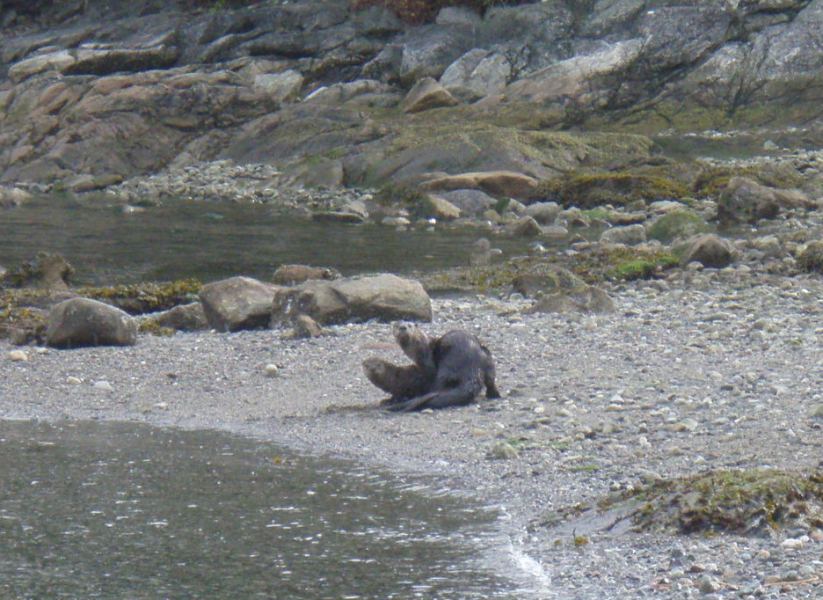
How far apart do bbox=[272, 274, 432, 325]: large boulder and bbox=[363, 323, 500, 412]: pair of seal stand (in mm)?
3377

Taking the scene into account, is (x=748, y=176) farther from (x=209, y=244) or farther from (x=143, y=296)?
(x=143, y=296)

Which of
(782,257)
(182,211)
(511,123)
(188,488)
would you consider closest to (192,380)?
(188,488)

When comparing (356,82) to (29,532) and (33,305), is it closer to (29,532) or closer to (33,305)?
(33,305)

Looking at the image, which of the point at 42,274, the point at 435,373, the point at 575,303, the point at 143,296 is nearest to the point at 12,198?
the point at 42,274

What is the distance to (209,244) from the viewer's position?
21.4 meters

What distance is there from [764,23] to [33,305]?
2555 cm

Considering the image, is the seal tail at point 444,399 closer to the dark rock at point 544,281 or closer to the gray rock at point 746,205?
the dark rock at point 544,281

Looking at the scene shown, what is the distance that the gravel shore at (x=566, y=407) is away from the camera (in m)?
5.30

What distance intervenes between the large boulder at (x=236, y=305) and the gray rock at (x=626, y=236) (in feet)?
26.2

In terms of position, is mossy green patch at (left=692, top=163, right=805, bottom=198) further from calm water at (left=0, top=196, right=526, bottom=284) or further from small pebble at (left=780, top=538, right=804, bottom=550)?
small pebble at (left=780, top=538, right=804, bottom=550)

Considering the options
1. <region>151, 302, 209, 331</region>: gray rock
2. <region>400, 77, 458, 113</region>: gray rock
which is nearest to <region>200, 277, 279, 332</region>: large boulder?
<region>151, 302, 209, 331</region>: gray rock

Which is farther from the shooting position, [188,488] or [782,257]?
[782,257]

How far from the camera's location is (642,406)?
8.12 m

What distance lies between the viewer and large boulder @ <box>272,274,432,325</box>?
12016 mm
